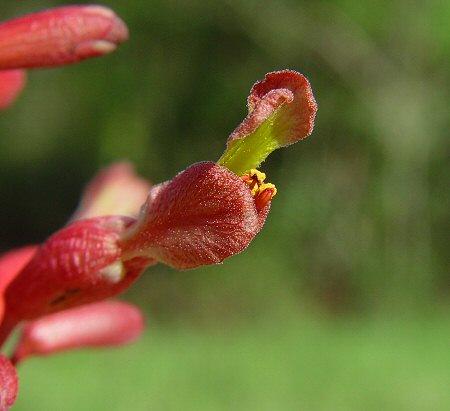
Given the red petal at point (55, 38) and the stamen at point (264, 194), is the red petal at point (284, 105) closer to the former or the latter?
the stamen at point (264, 194)

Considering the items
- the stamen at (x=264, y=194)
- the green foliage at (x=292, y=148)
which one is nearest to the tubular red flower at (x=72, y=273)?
the stamen at (x=264, y=194)

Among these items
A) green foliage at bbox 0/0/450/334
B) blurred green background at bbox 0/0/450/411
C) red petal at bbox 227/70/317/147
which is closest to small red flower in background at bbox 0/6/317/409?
red petal at bbox 227/70/317/147

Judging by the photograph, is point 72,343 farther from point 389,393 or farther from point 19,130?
point 19,130

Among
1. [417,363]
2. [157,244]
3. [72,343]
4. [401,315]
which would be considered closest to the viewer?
[157,244]

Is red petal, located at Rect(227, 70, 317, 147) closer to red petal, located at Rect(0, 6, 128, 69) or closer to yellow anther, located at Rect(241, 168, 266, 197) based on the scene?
yellow anther, located at Rect(241, 168, 266, 197)

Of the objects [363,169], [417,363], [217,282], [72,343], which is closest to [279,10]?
[363,169]

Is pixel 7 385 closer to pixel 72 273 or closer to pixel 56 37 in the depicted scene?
pixel 72 273

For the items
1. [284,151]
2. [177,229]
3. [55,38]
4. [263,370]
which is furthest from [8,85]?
[284,151]
